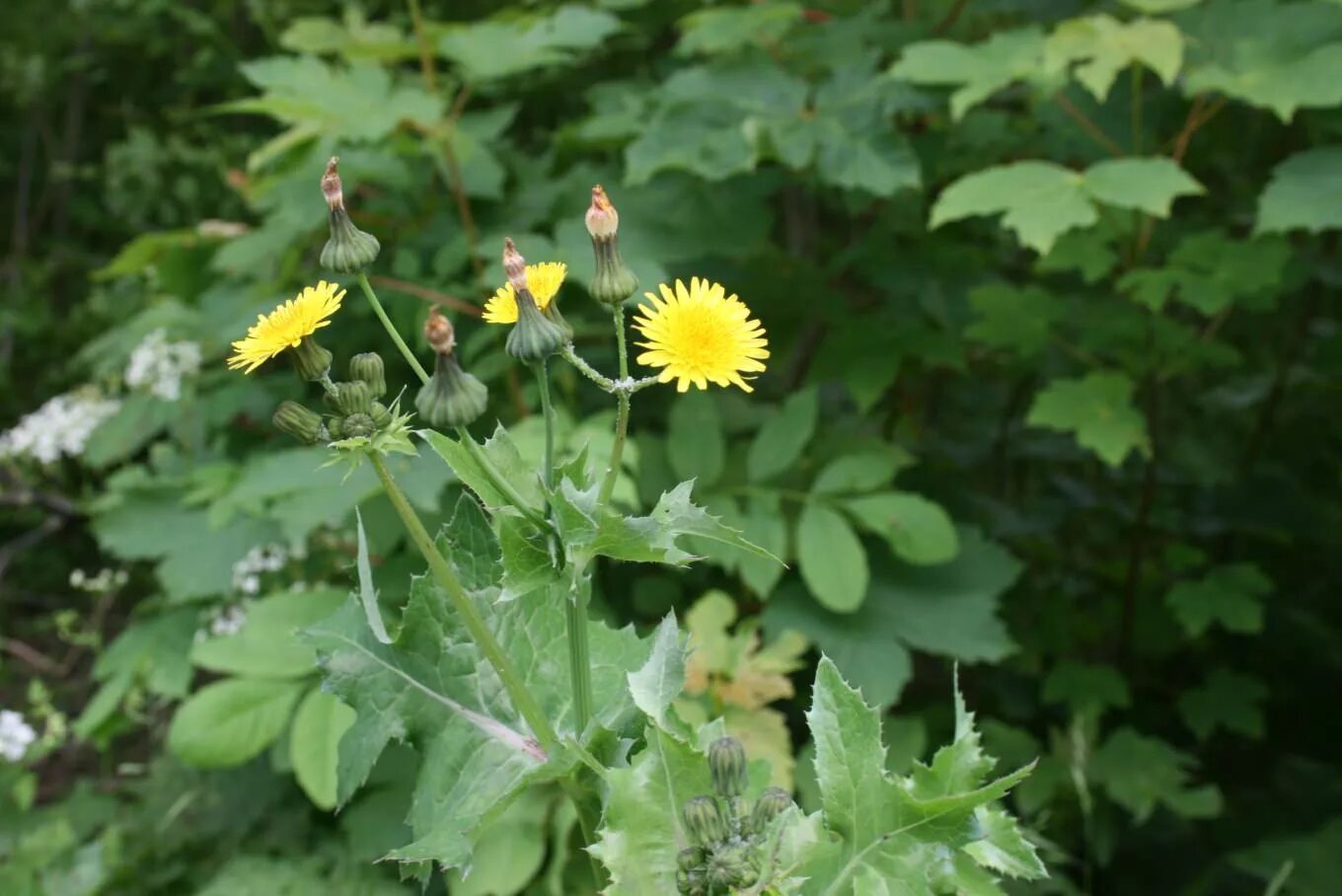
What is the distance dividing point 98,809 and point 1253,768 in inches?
119

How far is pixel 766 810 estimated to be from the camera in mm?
874

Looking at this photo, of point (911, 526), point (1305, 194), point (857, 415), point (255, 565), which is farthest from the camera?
point (857, 415)

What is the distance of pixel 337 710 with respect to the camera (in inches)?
77.6

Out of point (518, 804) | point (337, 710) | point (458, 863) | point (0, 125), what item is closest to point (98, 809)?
point (337, 710)

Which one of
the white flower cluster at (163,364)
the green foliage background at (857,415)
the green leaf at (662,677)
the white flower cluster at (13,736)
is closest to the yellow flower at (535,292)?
the green leaf at (662,677)

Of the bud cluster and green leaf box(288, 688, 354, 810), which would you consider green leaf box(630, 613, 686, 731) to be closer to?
the bud cluster

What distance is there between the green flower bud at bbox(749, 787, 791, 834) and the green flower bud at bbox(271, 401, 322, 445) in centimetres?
46

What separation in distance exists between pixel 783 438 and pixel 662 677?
1407 mm

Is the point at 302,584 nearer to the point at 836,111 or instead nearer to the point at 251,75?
the point at 251,75

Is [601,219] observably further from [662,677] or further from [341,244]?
[662,677]

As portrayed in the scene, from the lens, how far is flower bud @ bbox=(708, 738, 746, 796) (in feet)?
2.91

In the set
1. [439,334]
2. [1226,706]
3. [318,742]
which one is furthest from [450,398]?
[1226,706]

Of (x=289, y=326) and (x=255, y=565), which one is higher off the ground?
(x=289, y=326)

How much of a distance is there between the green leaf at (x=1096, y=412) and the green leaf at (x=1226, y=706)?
0.85 m
